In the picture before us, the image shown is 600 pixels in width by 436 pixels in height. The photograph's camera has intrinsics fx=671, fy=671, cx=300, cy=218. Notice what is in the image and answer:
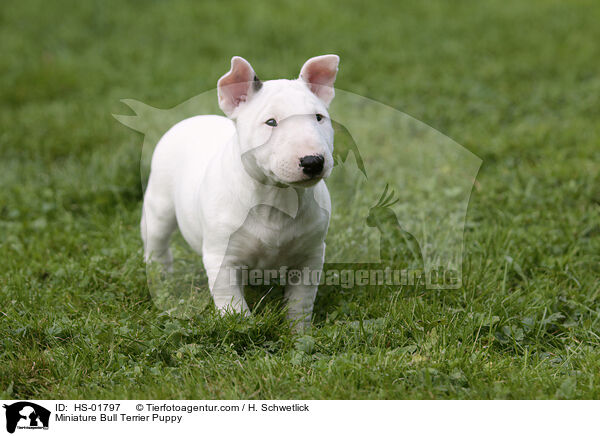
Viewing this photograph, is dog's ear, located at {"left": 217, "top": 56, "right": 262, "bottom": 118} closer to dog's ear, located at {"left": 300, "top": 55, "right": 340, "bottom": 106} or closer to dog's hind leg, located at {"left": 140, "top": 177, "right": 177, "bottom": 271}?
dog's ear, located at {"left": 300, "top": 55, "right": 340, "bottom": 106}

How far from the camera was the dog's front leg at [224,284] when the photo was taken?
324 centimetres

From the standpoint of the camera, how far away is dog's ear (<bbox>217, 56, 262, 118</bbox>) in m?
2.95

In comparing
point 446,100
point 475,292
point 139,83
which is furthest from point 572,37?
point 475,292

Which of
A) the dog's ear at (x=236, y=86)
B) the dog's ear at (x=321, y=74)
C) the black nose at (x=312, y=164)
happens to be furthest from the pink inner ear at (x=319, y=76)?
the black nose at (x=312, y=164)

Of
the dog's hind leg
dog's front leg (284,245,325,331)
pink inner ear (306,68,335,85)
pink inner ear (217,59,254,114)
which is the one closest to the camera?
pink inner ear (217,59,254,114)

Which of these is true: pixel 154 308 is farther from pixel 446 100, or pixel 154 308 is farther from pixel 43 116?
pixel 446 100

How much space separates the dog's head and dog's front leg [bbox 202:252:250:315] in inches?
19.0

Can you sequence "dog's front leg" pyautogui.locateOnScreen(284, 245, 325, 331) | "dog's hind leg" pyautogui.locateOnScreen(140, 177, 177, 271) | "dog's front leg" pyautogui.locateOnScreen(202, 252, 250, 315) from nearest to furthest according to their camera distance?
"dog's front leg" pyautogui.locateOnScreen(202, 252, 250, 315) → "dog's front leg" pyautogui.locateOnScreen(284, 245, 325, 331) → "dog's hind leg" pyautogui.locateOnScreen(140, 177, 177, 271)

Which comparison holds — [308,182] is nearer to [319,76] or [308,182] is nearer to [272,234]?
[272,234]

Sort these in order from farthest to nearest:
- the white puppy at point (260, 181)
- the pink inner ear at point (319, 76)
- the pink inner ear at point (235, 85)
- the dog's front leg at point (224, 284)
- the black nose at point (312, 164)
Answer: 1. the dog's front leg at point (224, 284)
2. the pink inner ear at point (319, 76)
3. the pink inner ear at point (235, 85)
4. the white puppy at point (260, 181)
5. the black nose at point (312, 164)

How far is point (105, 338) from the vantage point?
10.6 ft

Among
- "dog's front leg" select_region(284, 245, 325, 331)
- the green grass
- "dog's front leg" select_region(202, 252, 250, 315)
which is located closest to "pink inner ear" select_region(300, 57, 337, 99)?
"dog's front leg" select_region(284, 245, 325, 331)
